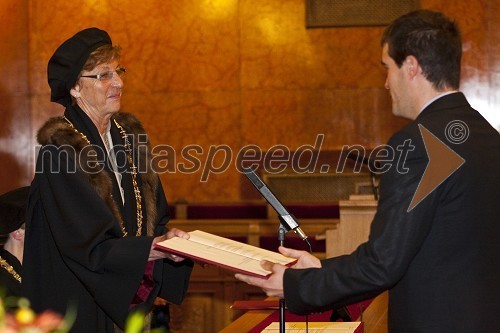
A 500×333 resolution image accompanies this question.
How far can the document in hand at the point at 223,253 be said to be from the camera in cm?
305

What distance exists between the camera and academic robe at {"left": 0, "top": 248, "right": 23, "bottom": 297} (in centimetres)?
404

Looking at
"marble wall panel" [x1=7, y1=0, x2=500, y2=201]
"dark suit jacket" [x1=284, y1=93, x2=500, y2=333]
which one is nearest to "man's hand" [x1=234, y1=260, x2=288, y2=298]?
"dark suit jacket" [x1=284, y1=93, x2=500, y2=333]

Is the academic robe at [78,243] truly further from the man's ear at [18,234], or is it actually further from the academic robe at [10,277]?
the man's ear at [18,234]

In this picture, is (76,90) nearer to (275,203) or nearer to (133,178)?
(133,178)

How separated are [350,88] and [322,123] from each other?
560 mm

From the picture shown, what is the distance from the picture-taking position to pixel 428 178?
8.50 ft

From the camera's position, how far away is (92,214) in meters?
3.73

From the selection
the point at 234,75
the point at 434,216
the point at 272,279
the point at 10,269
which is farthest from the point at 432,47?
the point at 234,75

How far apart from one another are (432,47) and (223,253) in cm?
112

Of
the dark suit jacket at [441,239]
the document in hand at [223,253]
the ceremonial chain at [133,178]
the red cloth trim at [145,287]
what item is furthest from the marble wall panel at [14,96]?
the dark suit jacket at [441,239]

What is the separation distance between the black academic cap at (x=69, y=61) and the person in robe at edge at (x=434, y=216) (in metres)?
1.74

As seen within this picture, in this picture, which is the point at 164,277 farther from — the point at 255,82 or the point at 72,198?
the point at 255,82

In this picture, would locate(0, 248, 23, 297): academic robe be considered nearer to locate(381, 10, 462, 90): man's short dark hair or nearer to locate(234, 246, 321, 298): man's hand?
locate(234, 246, 321, 298): man's hand

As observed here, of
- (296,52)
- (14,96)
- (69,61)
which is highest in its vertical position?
(296,52)
